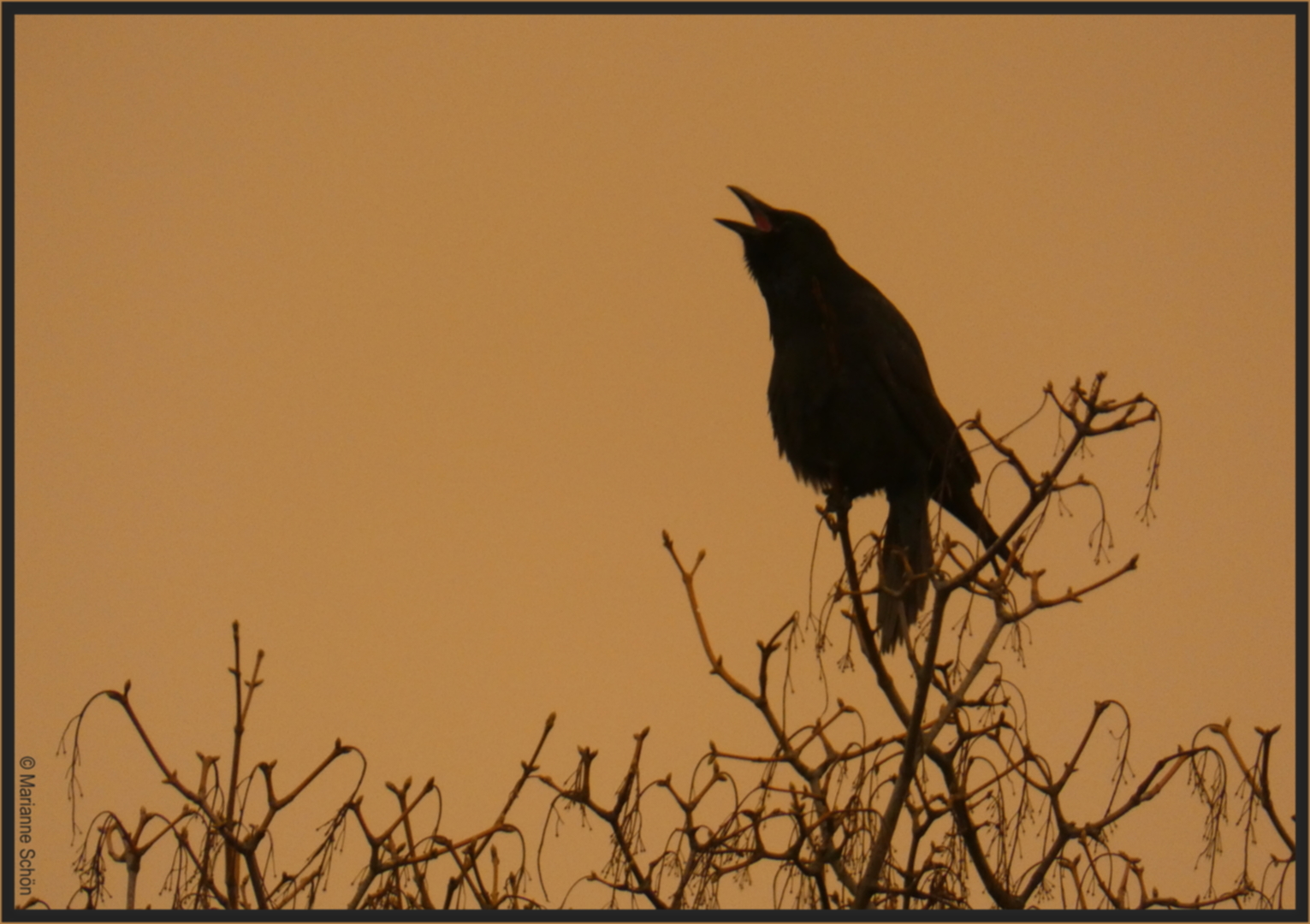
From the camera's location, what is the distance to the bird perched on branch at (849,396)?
5.45 meters

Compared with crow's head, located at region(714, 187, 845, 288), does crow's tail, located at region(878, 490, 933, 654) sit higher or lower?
lower

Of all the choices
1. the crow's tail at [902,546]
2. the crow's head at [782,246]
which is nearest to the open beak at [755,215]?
the crow's head at [782,246]

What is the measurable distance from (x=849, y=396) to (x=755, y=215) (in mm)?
1094

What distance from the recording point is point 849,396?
5.47 meters

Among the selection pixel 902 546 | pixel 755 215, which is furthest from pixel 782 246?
pixel 902 546

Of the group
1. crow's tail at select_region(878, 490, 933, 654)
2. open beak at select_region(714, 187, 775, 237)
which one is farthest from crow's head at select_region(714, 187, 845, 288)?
crow's tail at select_region(878, 490, 933, 654)

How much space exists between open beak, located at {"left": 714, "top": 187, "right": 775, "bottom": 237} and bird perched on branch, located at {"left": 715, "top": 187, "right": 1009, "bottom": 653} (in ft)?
0.04

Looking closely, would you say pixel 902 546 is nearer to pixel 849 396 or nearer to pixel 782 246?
pixel 849 396

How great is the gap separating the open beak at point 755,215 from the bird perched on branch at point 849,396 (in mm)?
12

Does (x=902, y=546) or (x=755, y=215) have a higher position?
(x=755, y=215)

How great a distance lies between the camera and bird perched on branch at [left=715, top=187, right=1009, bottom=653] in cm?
545

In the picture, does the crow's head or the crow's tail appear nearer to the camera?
the crow's tail

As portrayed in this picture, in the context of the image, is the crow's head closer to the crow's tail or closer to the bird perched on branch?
the bird perched on branch

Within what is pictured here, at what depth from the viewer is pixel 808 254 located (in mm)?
5883
